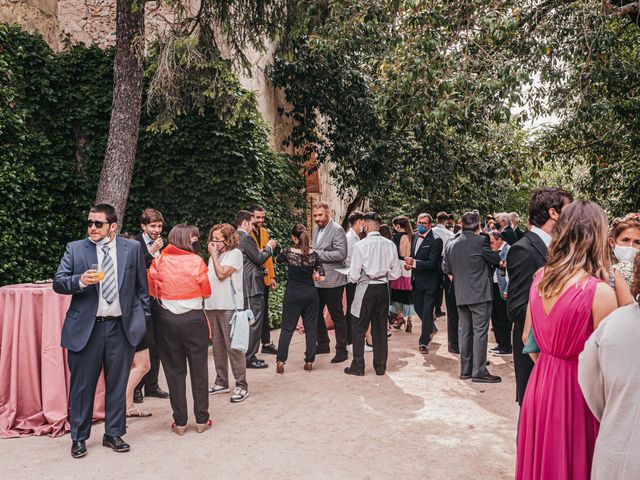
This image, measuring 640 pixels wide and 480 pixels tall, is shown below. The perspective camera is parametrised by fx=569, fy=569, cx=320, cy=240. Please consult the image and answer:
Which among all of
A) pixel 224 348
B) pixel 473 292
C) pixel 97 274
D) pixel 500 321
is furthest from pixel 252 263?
pixel 500 321

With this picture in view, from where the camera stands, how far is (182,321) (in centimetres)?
517

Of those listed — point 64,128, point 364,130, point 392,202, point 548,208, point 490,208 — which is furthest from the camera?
point 392,202

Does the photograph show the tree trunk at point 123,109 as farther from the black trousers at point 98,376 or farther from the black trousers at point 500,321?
the black trousers at point 500,321

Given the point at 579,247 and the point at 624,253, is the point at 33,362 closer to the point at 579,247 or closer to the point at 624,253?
the point at 579,247

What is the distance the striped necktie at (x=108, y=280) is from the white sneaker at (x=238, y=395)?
6.76 feet

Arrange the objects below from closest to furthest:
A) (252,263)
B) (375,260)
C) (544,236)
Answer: (544,236) → (375,260) → (252,263)

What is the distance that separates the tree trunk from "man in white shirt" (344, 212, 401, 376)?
3870 millimetres

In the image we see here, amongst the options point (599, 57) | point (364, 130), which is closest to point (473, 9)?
point (599, 57)

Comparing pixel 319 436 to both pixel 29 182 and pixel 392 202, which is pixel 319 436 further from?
pixel 392 202

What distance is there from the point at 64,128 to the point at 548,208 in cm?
973

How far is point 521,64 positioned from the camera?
9297mm

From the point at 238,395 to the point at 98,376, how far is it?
6.12 ft

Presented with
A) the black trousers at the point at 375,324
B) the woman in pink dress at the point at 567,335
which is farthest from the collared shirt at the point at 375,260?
the woman in pink dress at the point at 567,335

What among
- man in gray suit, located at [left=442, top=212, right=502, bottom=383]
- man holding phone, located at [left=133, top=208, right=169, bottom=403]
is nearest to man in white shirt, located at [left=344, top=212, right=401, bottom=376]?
man in gray suit, located at [left=442, top=212, right=502, bottom=383]
